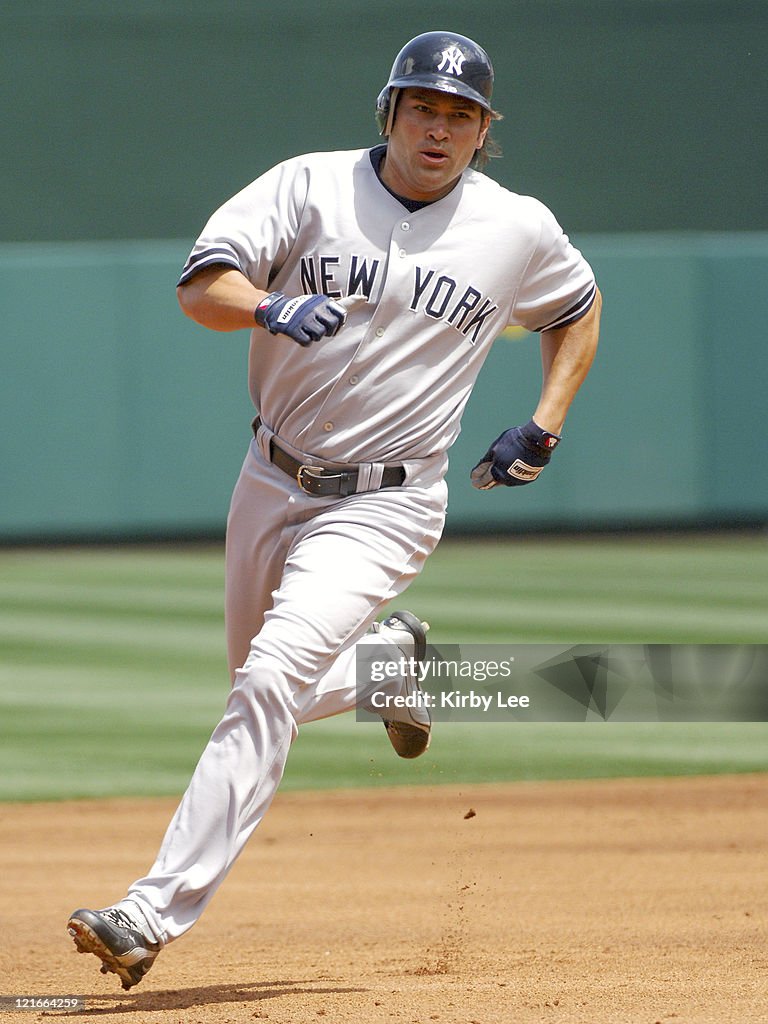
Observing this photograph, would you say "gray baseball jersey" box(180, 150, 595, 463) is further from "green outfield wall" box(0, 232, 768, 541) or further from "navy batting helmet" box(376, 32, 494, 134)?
"green outfield wall" box(0, 232, 768, 541)

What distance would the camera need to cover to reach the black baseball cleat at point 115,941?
316 centimetres

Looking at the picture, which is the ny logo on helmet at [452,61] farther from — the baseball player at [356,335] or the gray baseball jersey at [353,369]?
the gray baseball jersey at [353,369]

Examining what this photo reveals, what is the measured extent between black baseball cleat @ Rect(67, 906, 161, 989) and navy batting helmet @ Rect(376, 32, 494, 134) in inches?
75.4

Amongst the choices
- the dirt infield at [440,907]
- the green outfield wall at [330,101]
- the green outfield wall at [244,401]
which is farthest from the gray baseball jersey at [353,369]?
the green outfield wall at [330,101]

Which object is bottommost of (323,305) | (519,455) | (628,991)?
(628,991)

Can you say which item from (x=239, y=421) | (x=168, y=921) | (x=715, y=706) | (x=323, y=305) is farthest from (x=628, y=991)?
(x=239, y=421)

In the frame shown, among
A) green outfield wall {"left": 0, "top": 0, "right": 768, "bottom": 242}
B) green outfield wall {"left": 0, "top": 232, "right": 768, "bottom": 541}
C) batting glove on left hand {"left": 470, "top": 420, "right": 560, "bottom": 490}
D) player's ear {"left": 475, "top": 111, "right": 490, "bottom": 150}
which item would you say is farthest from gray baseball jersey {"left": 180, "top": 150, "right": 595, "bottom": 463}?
green outfield wall {"left": 0, "top": 0, "right": 768, "bottom": 242}

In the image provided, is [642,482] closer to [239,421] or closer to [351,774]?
[239,421]

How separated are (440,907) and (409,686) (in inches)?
32.3

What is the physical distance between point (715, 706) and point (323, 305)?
17.1 ft

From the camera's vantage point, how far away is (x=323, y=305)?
3.42 m

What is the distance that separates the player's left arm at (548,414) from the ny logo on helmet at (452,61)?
2.39ft

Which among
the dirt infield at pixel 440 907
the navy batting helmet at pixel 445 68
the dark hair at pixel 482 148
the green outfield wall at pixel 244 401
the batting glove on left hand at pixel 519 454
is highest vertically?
the navy batting helmet at pixel 445 68

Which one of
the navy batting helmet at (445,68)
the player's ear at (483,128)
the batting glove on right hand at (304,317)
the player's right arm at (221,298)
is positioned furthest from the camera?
the player's ear at (483,128)
